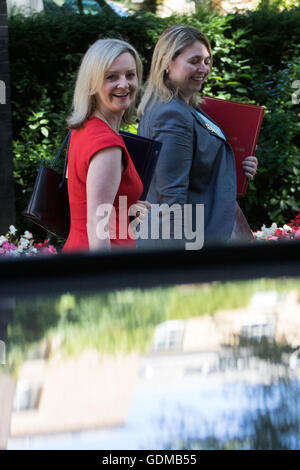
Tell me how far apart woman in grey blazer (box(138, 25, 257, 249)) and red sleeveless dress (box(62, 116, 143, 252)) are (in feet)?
1.66

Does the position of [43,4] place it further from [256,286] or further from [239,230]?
[256,286]

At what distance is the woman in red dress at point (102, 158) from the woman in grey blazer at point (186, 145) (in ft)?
1.23

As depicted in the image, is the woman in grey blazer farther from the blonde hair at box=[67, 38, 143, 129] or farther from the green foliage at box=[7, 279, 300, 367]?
the green foliage at box=[7, 279, 300, 367]

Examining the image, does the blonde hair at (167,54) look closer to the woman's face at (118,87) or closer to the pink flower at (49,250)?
the woman's face at (118,87)

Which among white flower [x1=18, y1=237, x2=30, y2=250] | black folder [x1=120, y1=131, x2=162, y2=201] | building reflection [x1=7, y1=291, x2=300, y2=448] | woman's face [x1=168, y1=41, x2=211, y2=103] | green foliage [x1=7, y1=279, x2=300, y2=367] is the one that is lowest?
building reflection [x1=7, y1=291, x2=300, y2=448]

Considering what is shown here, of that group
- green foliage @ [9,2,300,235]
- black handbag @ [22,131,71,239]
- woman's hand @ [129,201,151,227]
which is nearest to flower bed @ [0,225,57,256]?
green foliage @ [9,2,300,235]

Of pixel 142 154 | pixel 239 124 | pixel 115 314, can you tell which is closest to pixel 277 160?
pixel 239 124

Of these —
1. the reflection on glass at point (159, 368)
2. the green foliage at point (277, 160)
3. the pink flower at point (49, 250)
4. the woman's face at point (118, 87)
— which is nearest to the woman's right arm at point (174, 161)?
the woman's face at point (118, 87)

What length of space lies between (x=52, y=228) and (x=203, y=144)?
2.36 ft

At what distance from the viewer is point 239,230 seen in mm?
3129

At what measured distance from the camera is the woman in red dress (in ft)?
7.38

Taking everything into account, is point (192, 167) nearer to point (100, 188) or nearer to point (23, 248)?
point (100, 188)

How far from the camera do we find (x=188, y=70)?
3078 mm
